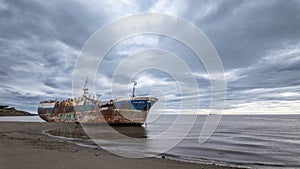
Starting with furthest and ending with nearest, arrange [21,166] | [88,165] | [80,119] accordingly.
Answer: [80,119], [88,165], [21,166]

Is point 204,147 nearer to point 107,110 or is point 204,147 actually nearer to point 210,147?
point 210,147

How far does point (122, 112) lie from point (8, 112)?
402 ft

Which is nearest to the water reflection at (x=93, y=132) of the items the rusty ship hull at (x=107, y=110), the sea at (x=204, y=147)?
the sea at (x=204, y=147)

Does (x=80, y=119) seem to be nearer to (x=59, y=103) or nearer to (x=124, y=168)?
(x=59, y=103)

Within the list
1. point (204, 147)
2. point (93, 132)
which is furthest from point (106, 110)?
point (204, 147)

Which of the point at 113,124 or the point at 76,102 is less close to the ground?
the point at 76,102

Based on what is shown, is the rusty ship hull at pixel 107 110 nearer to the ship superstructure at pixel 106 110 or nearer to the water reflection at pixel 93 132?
A: the ship superstructure at pixel 106 110

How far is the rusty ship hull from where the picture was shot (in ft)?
117

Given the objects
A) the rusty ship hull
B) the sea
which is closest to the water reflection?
the sea

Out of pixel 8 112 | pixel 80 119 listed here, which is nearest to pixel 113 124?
pixel 80 119

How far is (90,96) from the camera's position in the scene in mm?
41625

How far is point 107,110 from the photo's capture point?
1448 inches

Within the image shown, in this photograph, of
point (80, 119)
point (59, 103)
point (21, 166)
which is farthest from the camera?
point (59, 103)

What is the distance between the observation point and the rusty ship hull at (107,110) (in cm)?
3572
